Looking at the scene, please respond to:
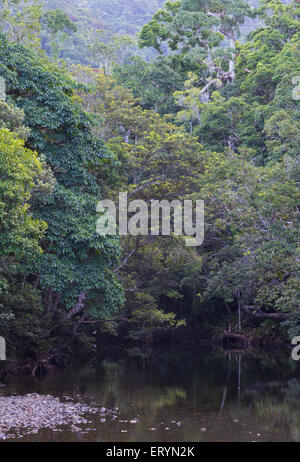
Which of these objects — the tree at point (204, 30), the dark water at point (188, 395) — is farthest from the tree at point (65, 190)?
the tree at point (204, 30)

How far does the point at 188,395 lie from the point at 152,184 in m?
11.6

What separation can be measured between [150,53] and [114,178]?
61905 mm

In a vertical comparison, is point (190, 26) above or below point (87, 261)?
above

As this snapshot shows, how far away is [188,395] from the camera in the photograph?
1438 cm

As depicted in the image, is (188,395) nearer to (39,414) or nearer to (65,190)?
(39,414)

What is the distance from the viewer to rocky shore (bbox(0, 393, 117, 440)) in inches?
410

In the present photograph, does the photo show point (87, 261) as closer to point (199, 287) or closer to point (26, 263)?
point (26, 263)

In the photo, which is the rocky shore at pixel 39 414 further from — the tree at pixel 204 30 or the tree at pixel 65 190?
the tree at pixel 204 30

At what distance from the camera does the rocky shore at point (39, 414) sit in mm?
10406

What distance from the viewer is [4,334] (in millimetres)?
16484

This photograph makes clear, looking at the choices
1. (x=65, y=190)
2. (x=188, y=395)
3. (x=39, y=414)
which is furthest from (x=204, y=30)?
(x=39, y=414)

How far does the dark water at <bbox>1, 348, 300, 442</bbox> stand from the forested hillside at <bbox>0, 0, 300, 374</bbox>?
176 cm
